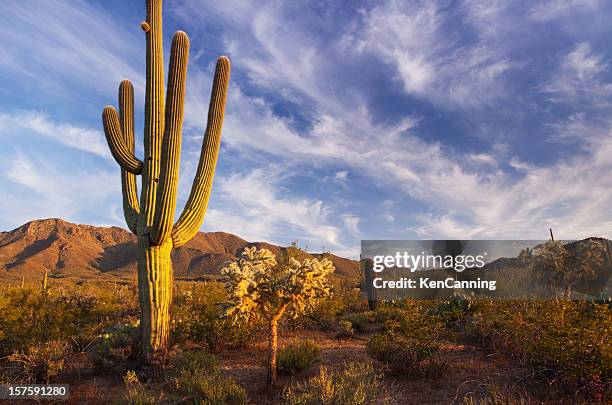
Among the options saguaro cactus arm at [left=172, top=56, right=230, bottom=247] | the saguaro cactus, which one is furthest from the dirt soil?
saguaro cactus arm at [left=172, top=56, right=230, bottom=247]

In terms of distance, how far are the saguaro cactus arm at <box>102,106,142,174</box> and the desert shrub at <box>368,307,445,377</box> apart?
6.68 metres

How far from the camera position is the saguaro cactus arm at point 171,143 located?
29.7ft

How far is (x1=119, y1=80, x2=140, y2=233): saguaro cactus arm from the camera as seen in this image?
9922 millimetres

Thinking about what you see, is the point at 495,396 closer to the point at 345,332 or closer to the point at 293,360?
the point at 293,360

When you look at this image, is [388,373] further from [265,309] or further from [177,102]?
[177,102]

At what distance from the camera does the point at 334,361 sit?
30.7 feet

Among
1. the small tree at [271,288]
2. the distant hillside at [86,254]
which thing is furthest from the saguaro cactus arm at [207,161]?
the distant hillside at [86,254]

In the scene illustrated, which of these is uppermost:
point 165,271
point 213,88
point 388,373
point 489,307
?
point 213,88

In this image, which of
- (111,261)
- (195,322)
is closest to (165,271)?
(195,322)

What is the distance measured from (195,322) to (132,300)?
37.4 feet

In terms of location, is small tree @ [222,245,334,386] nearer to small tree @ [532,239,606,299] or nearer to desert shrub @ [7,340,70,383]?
desert shrub @ [7,340,70,383]
